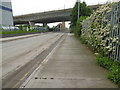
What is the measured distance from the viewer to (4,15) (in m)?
63.3

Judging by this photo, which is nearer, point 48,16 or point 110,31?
point 110,31

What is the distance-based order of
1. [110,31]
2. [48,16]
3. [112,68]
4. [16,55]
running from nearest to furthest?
[112,68] → [110,31] → [16,55] → [48,16]

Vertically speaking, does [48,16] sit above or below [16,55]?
above

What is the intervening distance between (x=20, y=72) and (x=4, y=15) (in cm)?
6154

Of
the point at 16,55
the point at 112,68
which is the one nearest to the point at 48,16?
the point at 16,55

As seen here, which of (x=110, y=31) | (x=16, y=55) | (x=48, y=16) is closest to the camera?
(x=110, y=31)

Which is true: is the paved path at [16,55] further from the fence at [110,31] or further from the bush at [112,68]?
the fence at [110,31]

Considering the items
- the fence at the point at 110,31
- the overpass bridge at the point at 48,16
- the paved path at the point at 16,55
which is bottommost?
the paved path at the point at 16,55

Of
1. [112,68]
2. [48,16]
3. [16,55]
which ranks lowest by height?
[16,55]

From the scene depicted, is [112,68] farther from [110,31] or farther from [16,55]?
[16,55]

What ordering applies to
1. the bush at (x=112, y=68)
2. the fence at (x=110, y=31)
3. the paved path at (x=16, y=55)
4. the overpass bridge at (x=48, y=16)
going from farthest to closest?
the overpass bridge at (x=48, y=16)
the paved path at (x=16, y=55)
the fence at (x=110, y=31)
the bush at (x=112, y=68)

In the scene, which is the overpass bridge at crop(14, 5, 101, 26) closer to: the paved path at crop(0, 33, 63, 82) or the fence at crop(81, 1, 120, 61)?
the paved path at crop(0, 33, 63, 82)

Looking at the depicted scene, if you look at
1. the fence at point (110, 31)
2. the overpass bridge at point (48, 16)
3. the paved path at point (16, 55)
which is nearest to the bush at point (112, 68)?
the fence at point (110, 31)

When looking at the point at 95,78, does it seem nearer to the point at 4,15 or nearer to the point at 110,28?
the point at 110,28
